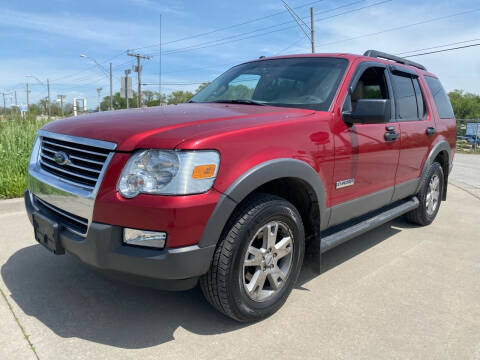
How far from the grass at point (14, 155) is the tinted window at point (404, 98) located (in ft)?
15.6

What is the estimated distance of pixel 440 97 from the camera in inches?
205

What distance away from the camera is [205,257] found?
2250 mm

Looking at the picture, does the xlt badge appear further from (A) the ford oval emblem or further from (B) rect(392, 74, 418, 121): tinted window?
(A) the ford oval emblem

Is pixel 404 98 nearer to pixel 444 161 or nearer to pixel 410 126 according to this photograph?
pixel 410 126

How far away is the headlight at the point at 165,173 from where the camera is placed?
2135mm

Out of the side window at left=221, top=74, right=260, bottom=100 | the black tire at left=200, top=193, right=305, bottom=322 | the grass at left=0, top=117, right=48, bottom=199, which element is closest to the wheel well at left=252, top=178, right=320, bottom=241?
the black tire at left=200, top=193, right=305, bottom=322

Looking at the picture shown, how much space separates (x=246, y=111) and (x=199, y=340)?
61.6 inches

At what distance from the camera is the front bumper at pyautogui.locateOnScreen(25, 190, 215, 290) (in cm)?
215

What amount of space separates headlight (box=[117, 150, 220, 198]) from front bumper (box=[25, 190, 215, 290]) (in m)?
0.27

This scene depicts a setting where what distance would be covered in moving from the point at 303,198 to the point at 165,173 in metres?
1.23

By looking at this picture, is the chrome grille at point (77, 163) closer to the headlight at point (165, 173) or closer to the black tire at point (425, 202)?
the headlight at point (165, 173)

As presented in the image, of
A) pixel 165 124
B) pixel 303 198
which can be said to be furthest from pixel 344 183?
pixel 165 124

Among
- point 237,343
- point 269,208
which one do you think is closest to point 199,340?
point 237,343

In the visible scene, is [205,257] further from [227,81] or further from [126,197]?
[227,81]
